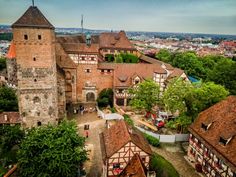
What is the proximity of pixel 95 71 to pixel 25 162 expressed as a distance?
2870cm

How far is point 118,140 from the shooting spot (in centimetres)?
2525

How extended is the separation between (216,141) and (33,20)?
2813cm

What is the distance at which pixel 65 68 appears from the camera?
151 feet

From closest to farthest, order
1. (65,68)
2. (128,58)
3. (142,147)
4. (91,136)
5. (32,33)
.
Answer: (142,147)
(32,33)
(91,136)
(65,68)
(128,58)

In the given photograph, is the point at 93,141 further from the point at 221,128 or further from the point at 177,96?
the point at 221,128

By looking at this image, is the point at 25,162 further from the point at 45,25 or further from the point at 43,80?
the point at 45,25

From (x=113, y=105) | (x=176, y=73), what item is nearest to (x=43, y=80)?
(x=113, y=105)

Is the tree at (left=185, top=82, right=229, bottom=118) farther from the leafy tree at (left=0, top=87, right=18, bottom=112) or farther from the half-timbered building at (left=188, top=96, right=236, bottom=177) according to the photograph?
the leafy tree at (left=0, top=87, right=18, bottom=112)

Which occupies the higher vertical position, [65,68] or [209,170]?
[65,68]

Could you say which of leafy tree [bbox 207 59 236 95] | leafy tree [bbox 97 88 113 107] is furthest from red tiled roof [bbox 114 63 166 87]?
leafy tree [bbox 207 59 236 95]

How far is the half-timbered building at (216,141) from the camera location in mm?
23031

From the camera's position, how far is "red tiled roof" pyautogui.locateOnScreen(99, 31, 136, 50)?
66.1 m

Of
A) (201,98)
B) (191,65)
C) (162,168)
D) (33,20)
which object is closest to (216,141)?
(162,168)

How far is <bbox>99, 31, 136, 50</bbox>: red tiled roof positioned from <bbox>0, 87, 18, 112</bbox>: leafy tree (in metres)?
29.7
